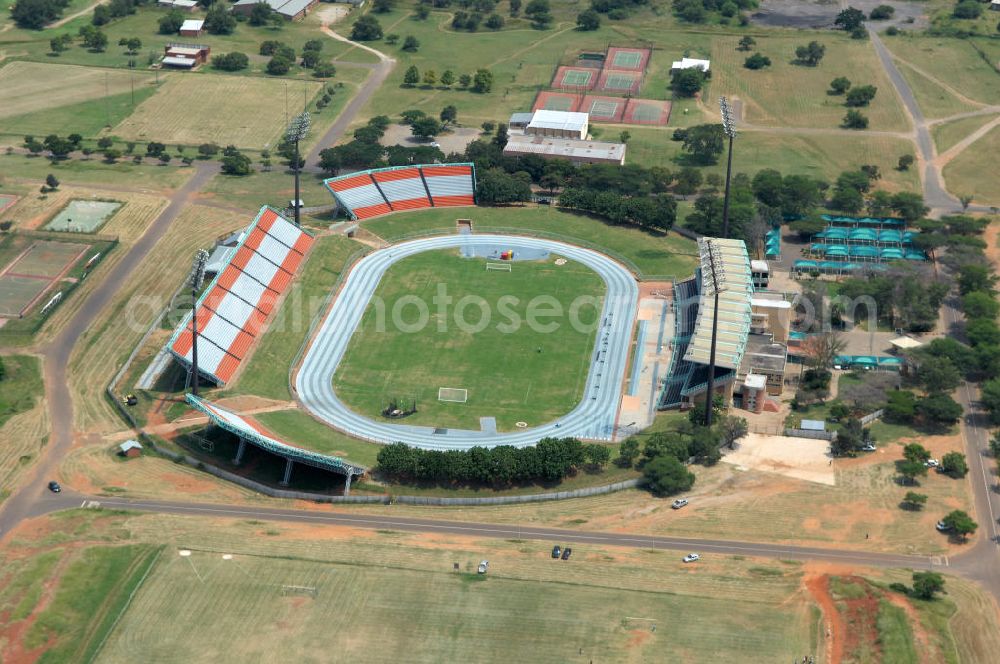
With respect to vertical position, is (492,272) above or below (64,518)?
below

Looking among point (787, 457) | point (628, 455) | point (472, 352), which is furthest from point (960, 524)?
point (472, 352)

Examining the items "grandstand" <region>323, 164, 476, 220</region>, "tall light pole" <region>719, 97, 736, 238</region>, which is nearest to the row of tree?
"tall light pole" <region>719, 97, 736, 238</region>

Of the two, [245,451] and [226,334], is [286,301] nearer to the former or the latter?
[226,334]

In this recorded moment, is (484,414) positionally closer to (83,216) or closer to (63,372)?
(63,372)

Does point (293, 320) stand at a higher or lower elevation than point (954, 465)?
lower

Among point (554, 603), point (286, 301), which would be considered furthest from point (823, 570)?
point (286, 301)

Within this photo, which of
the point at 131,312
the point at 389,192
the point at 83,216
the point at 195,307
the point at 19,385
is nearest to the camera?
the point at 195,307

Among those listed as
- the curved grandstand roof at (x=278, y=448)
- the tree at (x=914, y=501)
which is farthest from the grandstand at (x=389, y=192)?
the tree at (x=914, y=501)
